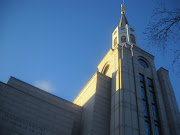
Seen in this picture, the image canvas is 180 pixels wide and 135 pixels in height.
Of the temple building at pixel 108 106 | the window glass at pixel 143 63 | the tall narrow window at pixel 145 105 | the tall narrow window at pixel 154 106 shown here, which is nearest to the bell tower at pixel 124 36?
the window glass at pixel 143 63

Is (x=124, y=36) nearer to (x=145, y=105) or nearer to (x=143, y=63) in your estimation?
(x=143, y=63)

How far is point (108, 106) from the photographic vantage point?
2411 centimetres

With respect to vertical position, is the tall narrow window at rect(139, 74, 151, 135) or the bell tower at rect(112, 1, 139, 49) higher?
the bell tower at rect(112, 1, 139, 49)

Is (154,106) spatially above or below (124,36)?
below

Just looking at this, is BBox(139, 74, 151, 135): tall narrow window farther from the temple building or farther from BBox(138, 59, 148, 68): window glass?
BBox(138, 59, 148, 68): window glass

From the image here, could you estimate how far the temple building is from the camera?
1958cm

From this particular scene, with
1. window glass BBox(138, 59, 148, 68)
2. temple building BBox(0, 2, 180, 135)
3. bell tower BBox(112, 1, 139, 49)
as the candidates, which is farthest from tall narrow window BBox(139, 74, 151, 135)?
bell tower BBox(112, 1, 139, 49)

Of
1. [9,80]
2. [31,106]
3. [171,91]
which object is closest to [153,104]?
[171,91]

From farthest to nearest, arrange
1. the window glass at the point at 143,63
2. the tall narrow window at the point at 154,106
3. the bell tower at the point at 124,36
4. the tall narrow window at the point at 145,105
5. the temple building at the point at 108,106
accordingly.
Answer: the bell tower at the point at 124,36 → the window glass at the point at 143,63 → the tall narrow window at the point at 154,106 → the tall narrow window at the point at 145,105 → the temple building at the point at 108,106

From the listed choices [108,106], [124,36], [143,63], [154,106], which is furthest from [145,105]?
[124,36]

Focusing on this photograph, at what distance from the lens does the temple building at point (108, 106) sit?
19578mm

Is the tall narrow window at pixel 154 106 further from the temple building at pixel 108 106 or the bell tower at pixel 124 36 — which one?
the bell tower at pixel 124 36

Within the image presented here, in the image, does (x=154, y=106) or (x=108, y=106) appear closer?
(x=108, y=106)

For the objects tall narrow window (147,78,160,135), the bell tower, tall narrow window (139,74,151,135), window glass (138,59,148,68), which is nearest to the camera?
tall narrow window (139,74,151,135)
